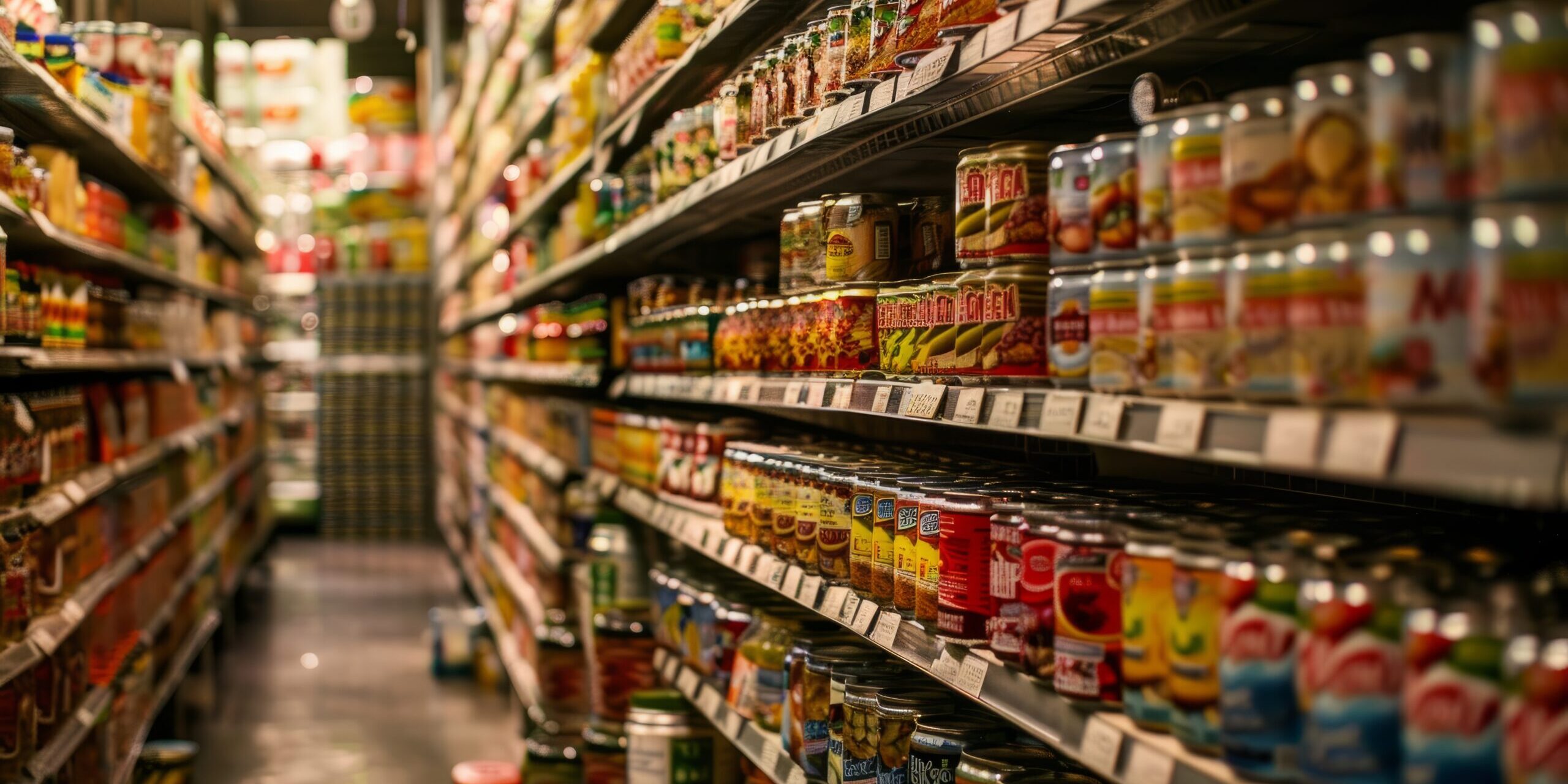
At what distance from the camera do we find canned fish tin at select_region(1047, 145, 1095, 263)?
1.65m

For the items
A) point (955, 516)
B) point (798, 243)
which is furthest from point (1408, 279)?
point (798, 243)

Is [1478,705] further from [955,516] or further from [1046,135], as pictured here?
[1046,135]

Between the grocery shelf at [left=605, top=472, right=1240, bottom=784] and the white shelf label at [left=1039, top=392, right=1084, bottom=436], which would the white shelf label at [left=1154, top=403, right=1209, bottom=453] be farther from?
the grocery shelf at [left=605, top=472, right=1240, bottom=784]

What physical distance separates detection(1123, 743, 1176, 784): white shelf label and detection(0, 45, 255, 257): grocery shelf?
270cm

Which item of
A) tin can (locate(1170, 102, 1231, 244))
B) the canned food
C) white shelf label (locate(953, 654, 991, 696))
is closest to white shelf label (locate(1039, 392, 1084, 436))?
tin can (locate(1170, 102, 1231, 244))

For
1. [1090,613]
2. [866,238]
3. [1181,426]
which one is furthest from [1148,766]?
[866,238]

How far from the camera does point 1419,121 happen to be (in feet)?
3.62

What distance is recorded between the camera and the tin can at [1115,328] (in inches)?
59.9

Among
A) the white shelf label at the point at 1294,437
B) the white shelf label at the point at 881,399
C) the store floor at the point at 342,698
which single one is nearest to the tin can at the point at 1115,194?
the white shelf label at the point at 1294,437

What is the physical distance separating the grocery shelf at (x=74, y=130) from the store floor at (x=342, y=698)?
2154 millimetres

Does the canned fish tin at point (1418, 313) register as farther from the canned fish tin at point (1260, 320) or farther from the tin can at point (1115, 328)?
the tin can at point (1115, 328)

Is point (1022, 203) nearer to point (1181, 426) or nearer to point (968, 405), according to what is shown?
point (968, 405)

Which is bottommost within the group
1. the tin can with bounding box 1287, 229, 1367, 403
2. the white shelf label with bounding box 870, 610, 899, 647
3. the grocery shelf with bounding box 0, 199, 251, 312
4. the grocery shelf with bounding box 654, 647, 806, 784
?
the grocery shelf with bounding box 654, 647, 806, 784

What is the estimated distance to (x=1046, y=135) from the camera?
100 inches
